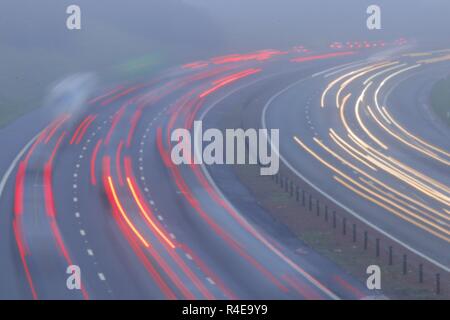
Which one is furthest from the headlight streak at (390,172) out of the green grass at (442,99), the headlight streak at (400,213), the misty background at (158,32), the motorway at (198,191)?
the misty background at (158,32)

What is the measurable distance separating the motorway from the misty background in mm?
8072

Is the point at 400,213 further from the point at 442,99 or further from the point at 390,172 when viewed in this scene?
the point at 442,99

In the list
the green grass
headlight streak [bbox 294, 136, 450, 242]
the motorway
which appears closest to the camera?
the motorway

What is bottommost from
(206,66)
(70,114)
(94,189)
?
(94,189)

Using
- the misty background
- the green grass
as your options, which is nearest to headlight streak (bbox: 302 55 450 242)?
the green grass

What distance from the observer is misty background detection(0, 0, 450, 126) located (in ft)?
279

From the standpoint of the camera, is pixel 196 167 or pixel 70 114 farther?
pixel 70 114

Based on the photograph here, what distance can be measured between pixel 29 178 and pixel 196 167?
8.97m

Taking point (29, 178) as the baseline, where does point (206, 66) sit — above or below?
above

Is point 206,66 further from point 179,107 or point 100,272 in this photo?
point 100,272

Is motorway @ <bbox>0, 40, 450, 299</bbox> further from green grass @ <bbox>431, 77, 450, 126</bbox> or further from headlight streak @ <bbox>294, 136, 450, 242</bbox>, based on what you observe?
green grass @ <bbox>431, 77, 450, 126</bbox>

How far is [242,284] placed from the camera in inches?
1323
